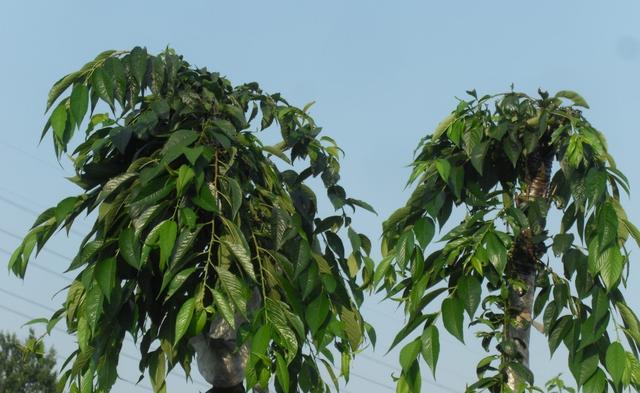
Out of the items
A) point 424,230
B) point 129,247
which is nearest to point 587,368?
point 424,230

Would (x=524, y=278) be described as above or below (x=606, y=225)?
below

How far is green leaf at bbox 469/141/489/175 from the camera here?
348 centimetres

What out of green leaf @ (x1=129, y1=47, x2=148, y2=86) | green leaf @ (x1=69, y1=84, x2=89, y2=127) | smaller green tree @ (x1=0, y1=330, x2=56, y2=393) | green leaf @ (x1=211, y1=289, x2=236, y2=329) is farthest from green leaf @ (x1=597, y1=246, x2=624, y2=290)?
smaller green tree @ (x1=0, y1=330, x2=56, y2=393)

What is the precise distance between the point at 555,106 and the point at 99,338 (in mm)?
1762

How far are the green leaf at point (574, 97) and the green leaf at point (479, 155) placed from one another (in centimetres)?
36

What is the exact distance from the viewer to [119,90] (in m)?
3.69

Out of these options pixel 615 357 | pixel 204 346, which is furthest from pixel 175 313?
pixel 615 357

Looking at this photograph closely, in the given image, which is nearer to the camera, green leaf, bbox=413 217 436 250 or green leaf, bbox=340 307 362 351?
green leaf, bbox=413 217 436 250

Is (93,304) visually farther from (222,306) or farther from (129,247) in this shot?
(222,306)

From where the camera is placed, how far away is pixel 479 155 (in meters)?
3.50

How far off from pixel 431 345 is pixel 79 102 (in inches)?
58.5

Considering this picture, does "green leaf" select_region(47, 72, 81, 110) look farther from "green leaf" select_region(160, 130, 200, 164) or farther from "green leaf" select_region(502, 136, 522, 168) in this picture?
Answer: "green leaf" select_region(502, 136, 522, 168)

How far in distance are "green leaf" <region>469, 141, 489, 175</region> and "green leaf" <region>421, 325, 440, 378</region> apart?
595 mm

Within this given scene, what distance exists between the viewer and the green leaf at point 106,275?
3.24 m
